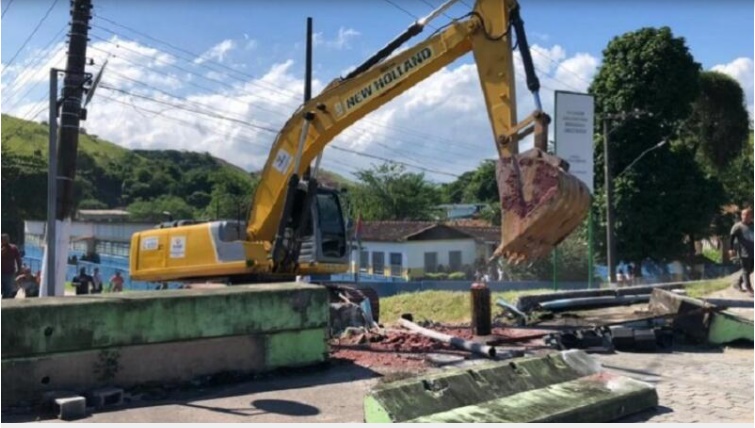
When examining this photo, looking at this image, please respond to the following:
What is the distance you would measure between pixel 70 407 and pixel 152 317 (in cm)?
131

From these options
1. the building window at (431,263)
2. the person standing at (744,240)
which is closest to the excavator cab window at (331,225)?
the person standing at (744,240)

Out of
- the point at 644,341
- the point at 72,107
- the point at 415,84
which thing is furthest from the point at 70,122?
the point at 644,341

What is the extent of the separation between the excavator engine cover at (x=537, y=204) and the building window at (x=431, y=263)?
148 feet

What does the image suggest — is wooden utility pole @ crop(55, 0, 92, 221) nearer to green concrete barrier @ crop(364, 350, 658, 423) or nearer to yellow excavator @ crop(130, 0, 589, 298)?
yellow excavator @ crop(130, 0, 589, 298)

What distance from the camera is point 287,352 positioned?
28.3ft

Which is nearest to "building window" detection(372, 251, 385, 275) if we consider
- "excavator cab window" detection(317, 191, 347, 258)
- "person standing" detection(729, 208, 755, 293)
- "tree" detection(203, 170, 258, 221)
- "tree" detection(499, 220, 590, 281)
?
"tree" detection(499, 220, 590, 281)

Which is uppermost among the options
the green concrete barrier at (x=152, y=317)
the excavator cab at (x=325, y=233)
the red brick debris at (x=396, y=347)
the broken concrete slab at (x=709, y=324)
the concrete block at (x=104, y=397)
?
the excavator cab at (x=325, y=233)

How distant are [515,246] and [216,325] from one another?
364 centimetres

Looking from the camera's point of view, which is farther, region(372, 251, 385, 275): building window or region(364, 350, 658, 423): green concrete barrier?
region(372, 251, 385, 275): building window

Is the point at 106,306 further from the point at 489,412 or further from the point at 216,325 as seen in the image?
the point at 489,412

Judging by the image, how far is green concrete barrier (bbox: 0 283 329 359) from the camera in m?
7.00

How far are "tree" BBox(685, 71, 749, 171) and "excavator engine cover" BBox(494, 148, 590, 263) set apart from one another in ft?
105

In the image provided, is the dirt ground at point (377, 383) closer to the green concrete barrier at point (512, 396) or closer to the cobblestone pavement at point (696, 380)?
the cobblestone pavement at point (696, 380)

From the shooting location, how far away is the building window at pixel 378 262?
55.6 meters
